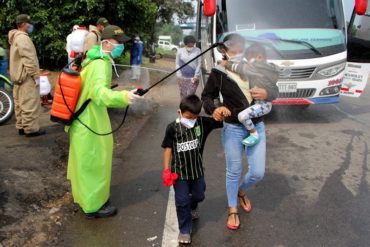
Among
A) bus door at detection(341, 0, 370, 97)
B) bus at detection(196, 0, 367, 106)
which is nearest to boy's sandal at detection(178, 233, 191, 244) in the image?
bus at detection(196, 0, 367, 106)

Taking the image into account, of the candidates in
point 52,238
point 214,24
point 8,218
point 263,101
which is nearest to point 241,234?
point 263,101

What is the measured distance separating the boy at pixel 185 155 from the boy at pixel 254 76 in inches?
10.7

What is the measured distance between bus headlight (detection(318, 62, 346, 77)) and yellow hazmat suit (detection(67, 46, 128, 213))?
16.3 feet

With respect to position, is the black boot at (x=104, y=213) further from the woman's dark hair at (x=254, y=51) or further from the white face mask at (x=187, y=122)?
the woman's dark hair at (x=254, y=51)

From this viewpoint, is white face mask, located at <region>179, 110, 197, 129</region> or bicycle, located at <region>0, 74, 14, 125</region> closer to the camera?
white face mask, located at <region>179, 110, 197, 129</region>

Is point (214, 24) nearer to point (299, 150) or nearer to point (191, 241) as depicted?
point (299, 150)

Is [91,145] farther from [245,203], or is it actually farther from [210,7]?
[210,7]

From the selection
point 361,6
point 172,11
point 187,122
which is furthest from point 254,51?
point 172,11

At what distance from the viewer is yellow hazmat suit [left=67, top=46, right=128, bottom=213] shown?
12.7 ft

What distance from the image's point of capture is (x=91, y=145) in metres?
3.94

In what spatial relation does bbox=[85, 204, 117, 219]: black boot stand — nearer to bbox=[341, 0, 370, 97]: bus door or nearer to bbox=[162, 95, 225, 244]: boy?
bbox=[162, 95, 225, 244]: boy

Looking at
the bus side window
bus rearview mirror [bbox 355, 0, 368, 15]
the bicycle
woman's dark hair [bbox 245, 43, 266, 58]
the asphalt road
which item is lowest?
the asphalt road

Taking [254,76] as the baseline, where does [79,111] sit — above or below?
below

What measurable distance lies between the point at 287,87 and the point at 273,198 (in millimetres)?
3501
